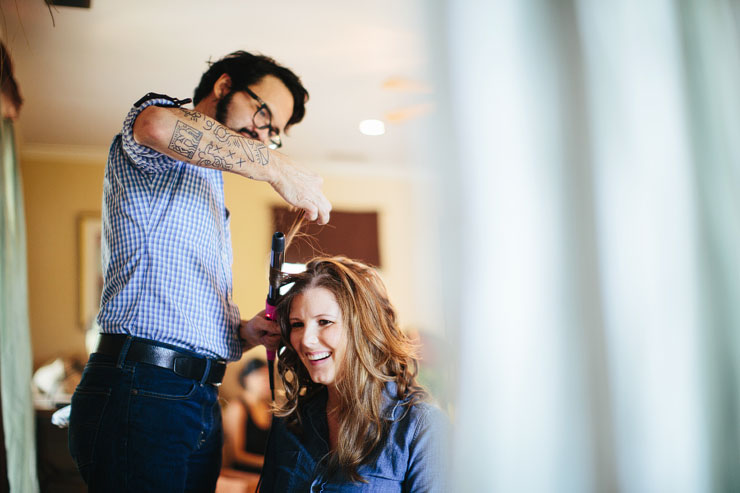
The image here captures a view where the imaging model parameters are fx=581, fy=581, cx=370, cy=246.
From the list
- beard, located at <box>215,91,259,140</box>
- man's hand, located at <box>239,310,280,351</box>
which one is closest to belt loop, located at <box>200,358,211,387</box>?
man's hand, located at <box>239,310,280,351</box>

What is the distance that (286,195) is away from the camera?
1.03 meters

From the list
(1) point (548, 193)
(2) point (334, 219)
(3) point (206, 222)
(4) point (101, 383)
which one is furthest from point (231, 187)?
(1) point (548, 193)

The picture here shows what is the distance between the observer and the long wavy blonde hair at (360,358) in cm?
110

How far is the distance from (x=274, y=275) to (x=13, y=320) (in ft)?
3.35

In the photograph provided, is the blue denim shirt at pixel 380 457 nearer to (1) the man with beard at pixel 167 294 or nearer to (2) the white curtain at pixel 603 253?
(1) the man with beard at pixel 167 294

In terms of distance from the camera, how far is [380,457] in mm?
1070

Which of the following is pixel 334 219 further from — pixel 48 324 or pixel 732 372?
pixel 48 324

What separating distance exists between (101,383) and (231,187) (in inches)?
18.0

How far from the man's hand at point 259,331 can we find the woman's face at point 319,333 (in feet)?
0.20

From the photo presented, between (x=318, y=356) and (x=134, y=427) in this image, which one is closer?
(x=134, y=427)

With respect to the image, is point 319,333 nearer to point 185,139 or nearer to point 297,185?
point 297,185

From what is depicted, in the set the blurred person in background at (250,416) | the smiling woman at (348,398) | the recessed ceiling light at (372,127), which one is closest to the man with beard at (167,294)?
the smiling woman at (348,398)

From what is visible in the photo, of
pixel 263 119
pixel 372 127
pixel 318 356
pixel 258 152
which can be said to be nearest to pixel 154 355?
pixel 318 356

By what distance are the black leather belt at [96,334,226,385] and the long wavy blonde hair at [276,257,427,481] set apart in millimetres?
197
